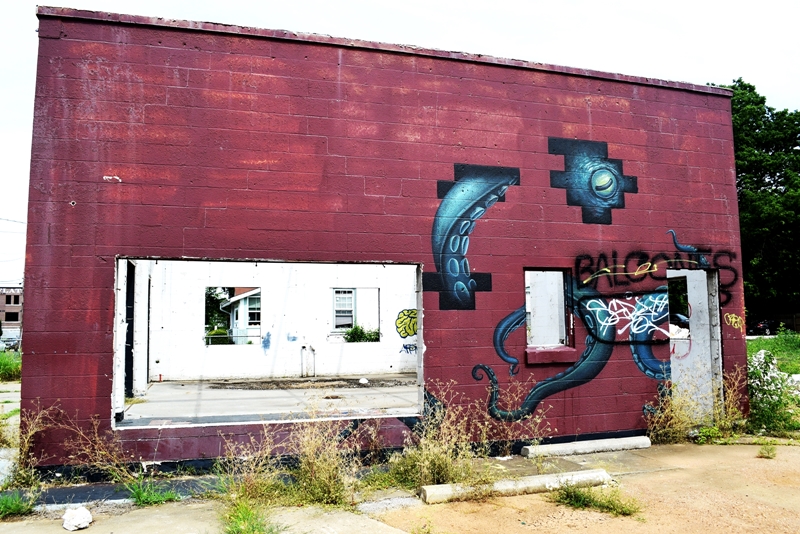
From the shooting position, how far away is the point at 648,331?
27.4 ft

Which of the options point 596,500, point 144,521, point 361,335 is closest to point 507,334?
point 596,500

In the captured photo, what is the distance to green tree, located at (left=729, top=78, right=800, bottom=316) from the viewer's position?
32125mm

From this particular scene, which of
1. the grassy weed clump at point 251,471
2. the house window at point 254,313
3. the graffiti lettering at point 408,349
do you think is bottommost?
the grassy weed clump at point 251,471

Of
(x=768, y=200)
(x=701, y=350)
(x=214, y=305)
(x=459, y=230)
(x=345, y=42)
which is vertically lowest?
(x=701, y=350)

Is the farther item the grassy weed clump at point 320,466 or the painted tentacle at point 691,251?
the painted tentacle at point 691,251

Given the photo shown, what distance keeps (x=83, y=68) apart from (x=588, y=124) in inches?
251

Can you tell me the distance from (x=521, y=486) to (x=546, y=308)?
10189 mm

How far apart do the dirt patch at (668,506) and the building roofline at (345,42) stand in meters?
5.15

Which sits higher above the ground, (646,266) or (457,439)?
(646,266)

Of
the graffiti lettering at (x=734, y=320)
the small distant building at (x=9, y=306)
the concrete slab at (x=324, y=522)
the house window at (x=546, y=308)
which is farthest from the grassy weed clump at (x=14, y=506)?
the small distant building at (x=9, y=306)

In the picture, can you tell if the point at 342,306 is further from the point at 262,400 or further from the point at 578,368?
the point at 578,368

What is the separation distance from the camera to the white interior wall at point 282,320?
16812 millimetres

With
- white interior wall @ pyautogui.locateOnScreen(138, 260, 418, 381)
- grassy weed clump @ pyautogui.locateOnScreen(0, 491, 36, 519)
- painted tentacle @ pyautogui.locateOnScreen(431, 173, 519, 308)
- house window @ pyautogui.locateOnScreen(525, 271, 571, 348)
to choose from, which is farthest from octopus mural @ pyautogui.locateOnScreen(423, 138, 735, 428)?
white interior wall @ pyautogui.locateOnScreen(138, 260, 418, 381)

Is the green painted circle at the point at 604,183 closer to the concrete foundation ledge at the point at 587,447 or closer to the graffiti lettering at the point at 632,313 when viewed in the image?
the graffiti lettering at the point at 632,313
